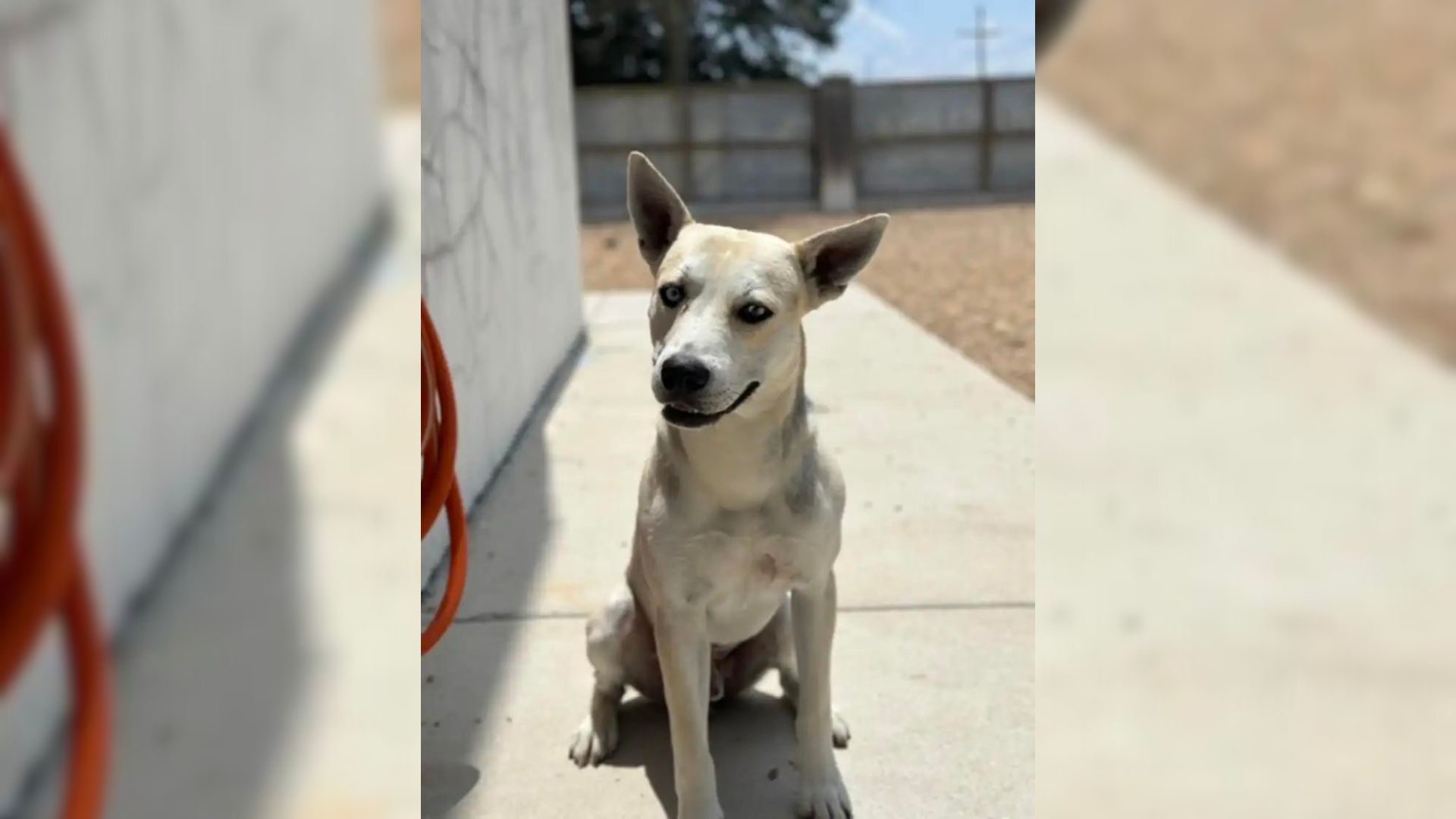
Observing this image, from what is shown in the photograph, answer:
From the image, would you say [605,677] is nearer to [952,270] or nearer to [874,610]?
[874,610]

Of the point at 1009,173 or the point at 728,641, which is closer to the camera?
the point at 728,641

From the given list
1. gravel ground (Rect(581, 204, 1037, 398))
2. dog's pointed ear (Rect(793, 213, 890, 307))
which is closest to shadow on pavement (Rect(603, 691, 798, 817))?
dog's pointed ear (Rect(793, 213, 890, 307))

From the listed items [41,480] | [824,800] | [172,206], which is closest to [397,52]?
[41,480]

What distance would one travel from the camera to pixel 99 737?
2.00 ft

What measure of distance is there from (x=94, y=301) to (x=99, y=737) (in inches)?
47.0

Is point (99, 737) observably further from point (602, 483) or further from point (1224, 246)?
point (602, 483)

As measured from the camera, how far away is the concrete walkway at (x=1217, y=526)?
767 millimetres

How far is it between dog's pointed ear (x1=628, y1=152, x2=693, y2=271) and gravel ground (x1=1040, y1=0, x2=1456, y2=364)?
1084 mm

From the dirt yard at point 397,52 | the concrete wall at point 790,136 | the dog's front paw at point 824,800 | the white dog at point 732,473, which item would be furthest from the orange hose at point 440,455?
the concrete wall at point 790,136

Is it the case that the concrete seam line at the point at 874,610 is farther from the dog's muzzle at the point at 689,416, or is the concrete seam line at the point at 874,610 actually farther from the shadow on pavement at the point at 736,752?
the dog's muzzle at the point at 689,416

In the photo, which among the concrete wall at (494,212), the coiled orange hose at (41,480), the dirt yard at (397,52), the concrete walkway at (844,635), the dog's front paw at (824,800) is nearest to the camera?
the coiled orange hose at (41,480)

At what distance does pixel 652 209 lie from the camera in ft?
6.63

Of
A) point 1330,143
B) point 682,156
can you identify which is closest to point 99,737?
point 1330,143

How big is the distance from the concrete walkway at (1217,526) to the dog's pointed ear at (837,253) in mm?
710
